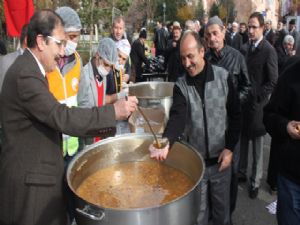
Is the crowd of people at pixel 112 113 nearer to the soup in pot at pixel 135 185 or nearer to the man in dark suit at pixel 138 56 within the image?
the soup in pot at pixel 135 185

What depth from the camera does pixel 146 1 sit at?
3472 cm

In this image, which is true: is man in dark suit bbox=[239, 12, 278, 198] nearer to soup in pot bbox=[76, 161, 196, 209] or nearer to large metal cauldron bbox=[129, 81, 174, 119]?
large metal cauldron bbox=[129, 81, 174, 119]

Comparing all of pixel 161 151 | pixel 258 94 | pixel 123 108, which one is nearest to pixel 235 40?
Result: pixel 258 94

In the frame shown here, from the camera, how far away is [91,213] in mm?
1585

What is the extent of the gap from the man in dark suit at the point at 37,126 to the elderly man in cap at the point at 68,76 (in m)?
0.70

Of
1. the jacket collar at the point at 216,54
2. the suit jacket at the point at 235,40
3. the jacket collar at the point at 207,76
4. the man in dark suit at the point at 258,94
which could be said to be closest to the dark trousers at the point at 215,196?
the jacket collar at the point at 207,76

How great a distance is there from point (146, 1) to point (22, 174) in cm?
3482

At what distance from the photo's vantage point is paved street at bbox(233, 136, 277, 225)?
3627 mm

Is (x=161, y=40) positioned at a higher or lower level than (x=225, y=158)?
higher

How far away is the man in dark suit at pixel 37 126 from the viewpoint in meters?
1.72

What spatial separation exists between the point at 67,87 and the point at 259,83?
2376 mm

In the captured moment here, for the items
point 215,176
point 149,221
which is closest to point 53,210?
point 149,221

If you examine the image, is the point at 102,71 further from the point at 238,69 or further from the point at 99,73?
the point at 238,69

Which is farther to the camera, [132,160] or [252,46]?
[252,46]
